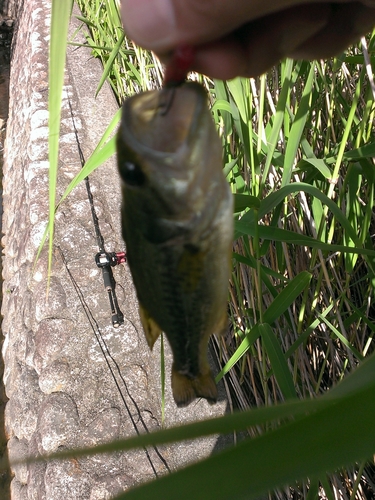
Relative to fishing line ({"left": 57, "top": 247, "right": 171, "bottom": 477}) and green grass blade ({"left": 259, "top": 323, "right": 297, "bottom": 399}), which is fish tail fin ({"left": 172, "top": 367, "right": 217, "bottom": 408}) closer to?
green grass blade ({"left": 259, "top": 323, "right": 297, "bottom": 399})

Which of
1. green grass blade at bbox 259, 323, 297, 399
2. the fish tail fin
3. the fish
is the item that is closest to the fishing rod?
Answer: green grass blade at bbox 259, 323, 297, 399

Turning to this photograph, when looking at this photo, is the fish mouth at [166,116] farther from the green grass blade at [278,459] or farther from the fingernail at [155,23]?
the green grass blade at [278,459]

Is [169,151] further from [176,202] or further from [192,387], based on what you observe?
[192,387]

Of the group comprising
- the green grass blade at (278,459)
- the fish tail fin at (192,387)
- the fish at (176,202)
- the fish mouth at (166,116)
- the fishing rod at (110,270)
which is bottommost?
the fishing rod at (110,270)

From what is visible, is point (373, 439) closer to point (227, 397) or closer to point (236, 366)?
point (236, 366)

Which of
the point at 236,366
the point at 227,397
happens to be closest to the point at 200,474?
the point at 236,366

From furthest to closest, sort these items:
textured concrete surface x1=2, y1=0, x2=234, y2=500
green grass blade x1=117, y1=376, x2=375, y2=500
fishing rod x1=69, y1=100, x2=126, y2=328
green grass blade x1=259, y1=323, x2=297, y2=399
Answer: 1. fishing rod x1=69, y1=100, x2=126, y2=328
2. textured concrete surface x1=2, y1=0, x2=234, y2=500
3. green grass blade x1=259, y1=323, x2=297, y2=399
4. green grass blade x1=117, y1=376, x2=375, y2=500

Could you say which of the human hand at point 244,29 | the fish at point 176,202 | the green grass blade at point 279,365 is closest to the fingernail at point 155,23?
the human hand at point 244,29
